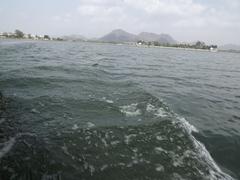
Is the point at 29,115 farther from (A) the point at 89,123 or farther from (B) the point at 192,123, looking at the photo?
(B) the point at 192,123

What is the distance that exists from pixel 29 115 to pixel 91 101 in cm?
354

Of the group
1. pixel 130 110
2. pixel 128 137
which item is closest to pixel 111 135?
pixel 128 137

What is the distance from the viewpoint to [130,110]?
435 inches

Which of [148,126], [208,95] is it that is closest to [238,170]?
[148,126]

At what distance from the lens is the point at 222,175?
21.8 feet

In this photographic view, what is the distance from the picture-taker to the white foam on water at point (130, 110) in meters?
10.5

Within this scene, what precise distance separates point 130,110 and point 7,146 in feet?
19.4

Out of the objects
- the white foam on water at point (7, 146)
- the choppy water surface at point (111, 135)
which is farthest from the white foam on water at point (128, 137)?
the white foam on water at point (7, 146)

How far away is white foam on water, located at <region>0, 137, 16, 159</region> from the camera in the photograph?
6.44 meters

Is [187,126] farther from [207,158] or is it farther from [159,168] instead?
[159,168]

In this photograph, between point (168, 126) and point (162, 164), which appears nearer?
point (162, 164)

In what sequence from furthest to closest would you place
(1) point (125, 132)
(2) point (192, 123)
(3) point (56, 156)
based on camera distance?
(2) point (192, 123)
(1) point (125, 132)
(3) point (56, 156)

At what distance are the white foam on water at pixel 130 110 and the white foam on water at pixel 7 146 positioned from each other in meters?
5.06

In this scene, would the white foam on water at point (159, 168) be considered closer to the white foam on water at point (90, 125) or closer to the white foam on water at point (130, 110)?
the white foam on water at point (90, 125)
